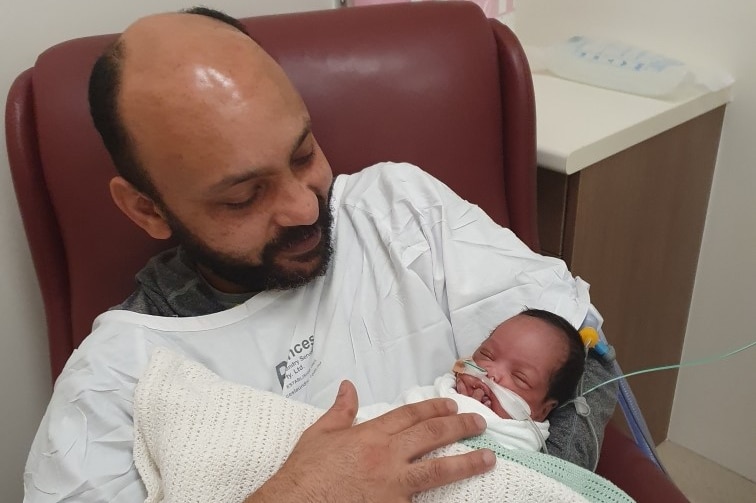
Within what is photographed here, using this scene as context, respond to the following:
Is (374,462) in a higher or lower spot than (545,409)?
higher

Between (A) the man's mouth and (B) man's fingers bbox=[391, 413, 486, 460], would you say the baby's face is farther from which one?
(A) the man's mouth

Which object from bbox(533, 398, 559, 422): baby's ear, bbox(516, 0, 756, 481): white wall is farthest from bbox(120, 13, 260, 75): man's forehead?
bbox(516, 0, 756, 481): white wall

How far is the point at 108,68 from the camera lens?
0.94m

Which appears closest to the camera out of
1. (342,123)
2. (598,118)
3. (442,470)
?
(442,470)

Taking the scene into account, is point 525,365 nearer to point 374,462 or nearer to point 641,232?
point 374,462

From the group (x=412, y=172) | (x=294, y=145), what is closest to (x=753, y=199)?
(x=412, y=172)

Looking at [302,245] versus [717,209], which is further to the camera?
[717,209]

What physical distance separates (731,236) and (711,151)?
21cm

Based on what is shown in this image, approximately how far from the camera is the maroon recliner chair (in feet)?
3.43

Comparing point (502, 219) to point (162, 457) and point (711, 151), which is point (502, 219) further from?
point (162, 457)

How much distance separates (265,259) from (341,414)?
0.26 meters

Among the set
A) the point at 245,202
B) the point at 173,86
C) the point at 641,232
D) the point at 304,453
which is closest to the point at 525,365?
the point at 304,453

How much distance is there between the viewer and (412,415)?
82 centimetres

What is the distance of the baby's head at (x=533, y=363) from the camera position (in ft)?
3.07
